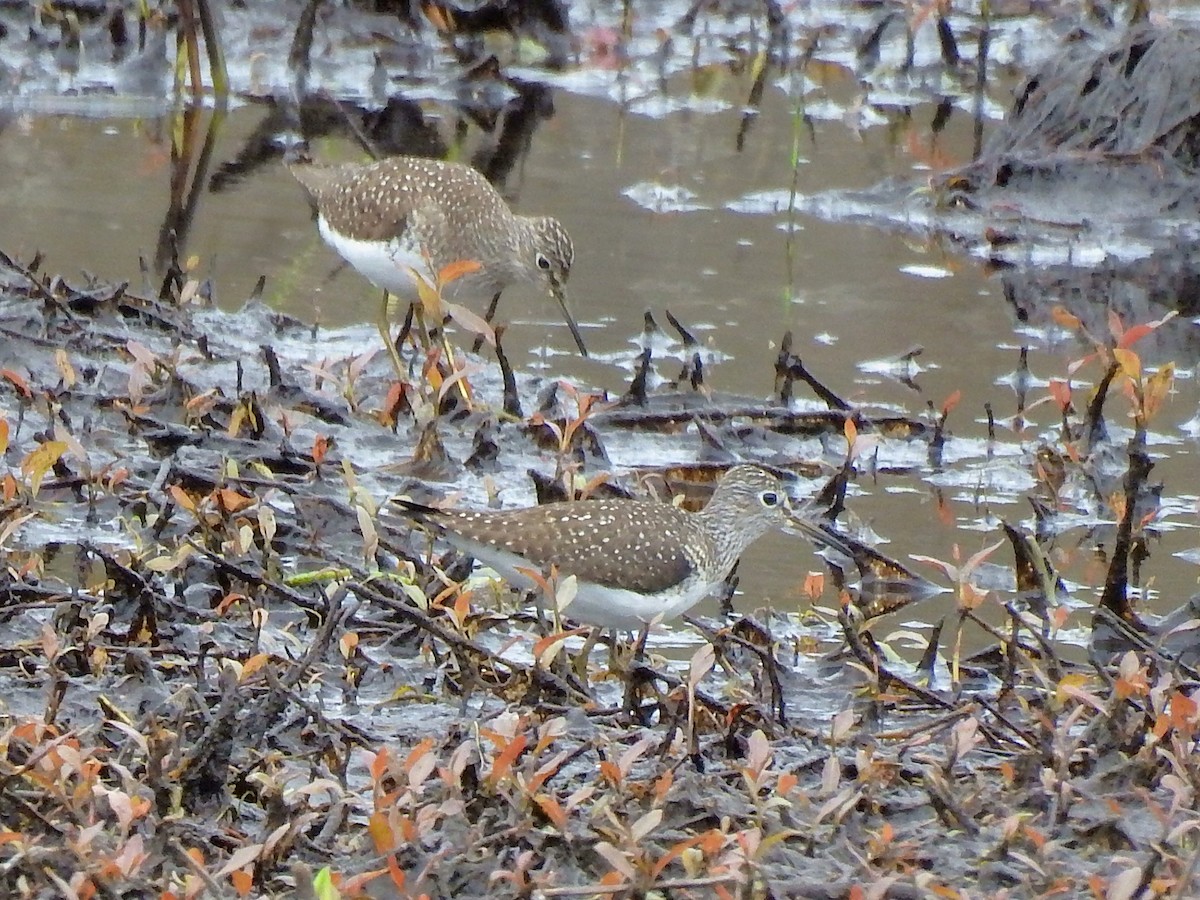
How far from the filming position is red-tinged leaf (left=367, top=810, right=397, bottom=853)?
3.41 metres

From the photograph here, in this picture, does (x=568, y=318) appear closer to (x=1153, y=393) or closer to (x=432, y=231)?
(x=432, y=231)

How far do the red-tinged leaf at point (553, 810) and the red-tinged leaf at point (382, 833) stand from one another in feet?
0.97

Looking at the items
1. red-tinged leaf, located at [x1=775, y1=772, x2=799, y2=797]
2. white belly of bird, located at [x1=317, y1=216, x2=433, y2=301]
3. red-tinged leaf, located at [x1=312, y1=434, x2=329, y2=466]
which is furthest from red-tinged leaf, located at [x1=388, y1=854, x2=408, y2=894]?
white belly of bird, located at [x1=317, y1=216, x2=433, y2=301]

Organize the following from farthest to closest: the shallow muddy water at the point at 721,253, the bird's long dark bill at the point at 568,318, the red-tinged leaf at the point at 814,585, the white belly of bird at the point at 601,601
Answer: the bird's long dark bill at the point at 568,318 < the shallow muddy water at the point at 721,253 < the red-tinged leaf at the point at 814,585 < the white belly of bird at the point at 601,601

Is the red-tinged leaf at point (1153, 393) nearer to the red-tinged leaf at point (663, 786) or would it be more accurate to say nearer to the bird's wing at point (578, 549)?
the bird's wing at point (578, 549)

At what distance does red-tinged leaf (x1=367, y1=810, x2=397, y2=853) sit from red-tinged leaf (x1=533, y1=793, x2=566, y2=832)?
0.30 metres

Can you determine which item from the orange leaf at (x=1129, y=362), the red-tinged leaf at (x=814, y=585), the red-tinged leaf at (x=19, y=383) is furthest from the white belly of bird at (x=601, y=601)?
the red-tinged leaf at (x=19, y=383)

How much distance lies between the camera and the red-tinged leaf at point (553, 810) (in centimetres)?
355

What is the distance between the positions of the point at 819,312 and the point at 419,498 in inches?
123

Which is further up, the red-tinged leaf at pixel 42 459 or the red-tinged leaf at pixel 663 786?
the red-tinged leaf at pixel 663 786

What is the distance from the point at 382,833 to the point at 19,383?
10.5ft

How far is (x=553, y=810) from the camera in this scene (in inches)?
140

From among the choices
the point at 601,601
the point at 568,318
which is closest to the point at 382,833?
the point at 601,601

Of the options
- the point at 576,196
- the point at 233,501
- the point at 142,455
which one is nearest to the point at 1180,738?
the point at 233,501
